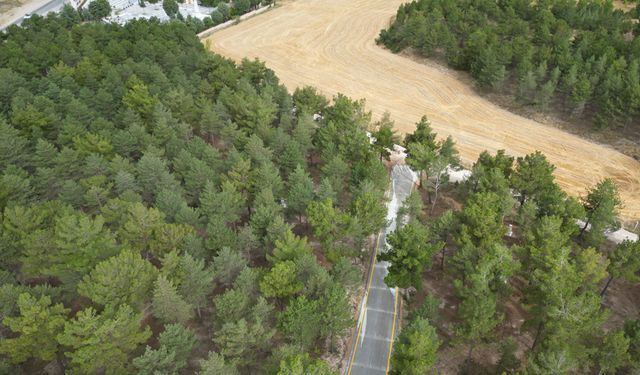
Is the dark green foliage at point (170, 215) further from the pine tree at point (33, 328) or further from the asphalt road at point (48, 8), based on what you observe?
the asphalt road at point (48, 8)

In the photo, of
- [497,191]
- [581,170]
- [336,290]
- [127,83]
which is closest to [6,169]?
[127,83]

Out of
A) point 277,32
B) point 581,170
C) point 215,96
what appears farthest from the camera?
point 277,32

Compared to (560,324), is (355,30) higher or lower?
higher

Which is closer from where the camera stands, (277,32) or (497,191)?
(497,191)

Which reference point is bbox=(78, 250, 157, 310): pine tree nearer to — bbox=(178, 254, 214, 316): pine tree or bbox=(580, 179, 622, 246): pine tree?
bbox=(178, 254, 214, 316): pine tree

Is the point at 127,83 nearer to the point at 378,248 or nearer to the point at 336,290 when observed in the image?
the point at 378,248

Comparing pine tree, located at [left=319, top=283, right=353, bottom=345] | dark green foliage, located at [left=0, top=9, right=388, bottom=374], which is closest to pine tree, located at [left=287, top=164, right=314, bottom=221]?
dark green foliage, located at [left=0, top=9, right=388, bottom=374]

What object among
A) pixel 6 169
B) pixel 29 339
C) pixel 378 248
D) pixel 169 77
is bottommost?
pixel 378 248
